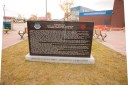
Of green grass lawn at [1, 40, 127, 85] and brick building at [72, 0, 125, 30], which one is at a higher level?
brick building at [72, 0, 125, 30]

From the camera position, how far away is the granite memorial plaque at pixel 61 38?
550cm

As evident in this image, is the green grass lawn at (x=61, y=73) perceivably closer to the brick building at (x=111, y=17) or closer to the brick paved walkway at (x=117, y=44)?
the brick paved walkway at (x=117, y=44)

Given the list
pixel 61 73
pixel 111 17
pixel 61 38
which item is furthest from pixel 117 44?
pixel 111 17

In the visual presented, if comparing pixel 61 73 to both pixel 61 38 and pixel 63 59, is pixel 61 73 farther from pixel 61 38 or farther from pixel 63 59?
pixel 61 38

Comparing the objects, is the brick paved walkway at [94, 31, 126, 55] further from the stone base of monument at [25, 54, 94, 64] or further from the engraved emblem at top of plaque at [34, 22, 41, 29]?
the engraved emblem at top of plaque at [34, 22, 41, 29]

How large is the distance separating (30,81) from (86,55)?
101 inches

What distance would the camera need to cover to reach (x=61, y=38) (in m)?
5.64

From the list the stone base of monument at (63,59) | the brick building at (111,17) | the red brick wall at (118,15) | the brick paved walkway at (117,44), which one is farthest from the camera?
the brick building at (111,17)

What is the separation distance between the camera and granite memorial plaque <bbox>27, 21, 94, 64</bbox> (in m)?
5.50

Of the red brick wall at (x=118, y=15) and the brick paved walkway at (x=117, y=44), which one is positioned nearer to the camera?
the brick paved walkway at (x=117, y=44)

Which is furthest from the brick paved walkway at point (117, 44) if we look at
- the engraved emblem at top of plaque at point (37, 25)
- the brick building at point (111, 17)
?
the brick building at point (111, 17)

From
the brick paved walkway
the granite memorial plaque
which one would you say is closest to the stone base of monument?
the granite memorial plaque

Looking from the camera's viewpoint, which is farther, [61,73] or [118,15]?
[118,15]

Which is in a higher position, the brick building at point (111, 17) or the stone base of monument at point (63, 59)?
the brick building at point (111, 17)
